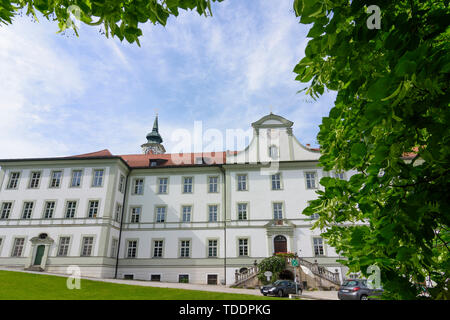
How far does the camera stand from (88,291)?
15.3 meters

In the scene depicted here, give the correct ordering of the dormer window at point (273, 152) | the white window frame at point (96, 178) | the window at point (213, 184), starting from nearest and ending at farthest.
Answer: the white window frame at point (96, 178), the dormer window at point (273, 152), the window at point (213, 184)

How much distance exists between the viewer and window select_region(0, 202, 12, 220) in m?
26.1

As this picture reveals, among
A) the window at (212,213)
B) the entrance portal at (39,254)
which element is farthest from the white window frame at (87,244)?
the window at (212,213)

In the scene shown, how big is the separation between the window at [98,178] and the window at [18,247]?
7882 millimetres

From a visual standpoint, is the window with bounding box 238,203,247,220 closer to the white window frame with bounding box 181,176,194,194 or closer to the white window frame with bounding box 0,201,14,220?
the white window frame with bounding box 181,176,194,194

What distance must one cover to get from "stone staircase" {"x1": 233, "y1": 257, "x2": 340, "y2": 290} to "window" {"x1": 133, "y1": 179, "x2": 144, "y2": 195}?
41.8 ft

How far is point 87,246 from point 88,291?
396 inches

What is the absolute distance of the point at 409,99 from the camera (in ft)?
4.25

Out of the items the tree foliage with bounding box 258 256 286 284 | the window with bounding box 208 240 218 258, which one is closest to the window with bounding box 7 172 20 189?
the window with bounding box 208 240 218 258

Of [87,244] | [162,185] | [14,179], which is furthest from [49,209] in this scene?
[162,185]

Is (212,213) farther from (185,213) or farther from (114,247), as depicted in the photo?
(114,247)

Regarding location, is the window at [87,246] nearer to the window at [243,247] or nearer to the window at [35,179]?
the window at [35,179]

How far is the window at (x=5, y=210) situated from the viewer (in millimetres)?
26141
